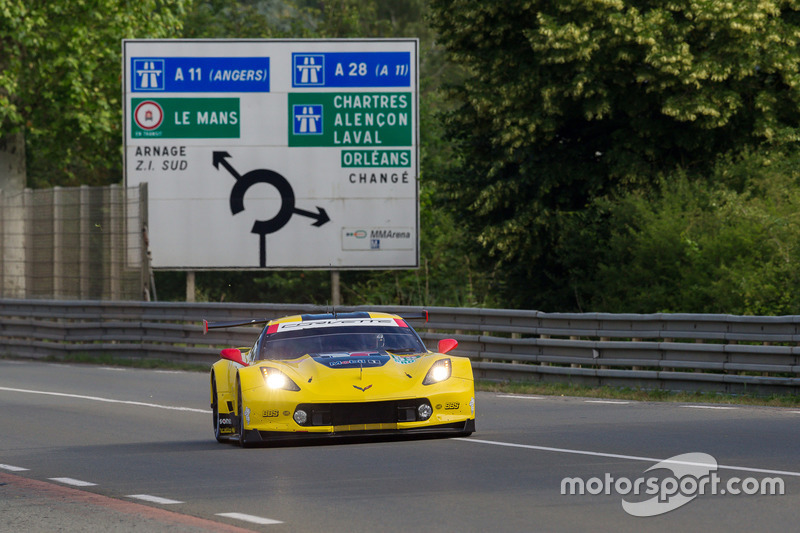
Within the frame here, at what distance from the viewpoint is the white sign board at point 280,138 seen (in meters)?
29.1

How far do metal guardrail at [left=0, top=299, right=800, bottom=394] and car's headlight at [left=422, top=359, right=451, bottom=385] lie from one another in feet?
19.0

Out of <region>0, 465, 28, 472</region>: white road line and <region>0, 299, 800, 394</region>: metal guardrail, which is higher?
<region>0, 299, 800, 394</region>: metal guardrail

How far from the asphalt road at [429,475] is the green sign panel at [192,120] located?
1339cm

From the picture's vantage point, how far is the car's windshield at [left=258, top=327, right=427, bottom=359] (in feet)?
42.8

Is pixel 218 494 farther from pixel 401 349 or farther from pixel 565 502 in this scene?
pixel 401 349

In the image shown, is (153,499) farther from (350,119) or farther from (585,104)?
(350,119)

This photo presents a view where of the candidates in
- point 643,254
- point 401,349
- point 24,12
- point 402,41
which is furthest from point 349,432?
point 24,12

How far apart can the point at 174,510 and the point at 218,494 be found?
27.6 inches

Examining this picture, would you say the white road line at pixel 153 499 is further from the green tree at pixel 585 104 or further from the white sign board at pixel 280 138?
the white sign board at pixel 280 138

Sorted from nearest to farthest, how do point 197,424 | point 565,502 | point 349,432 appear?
point 565,502, point 349,432, point 197,424

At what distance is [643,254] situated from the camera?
23.3 metres

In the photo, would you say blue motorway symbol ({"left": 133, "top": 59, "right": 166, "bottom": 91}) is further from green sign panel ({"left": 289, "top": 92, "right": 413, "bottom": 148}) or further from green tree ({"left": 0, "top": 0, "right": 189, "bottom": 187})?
green tree ({"left": 0, "top": 0, "right": 189, "bottom": 187})

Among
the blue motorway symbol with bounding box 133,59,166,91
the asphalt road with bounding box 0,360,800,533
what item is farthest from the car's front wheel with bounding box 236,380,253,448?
the blue motorway symbol with bounding box 133,59,166,91

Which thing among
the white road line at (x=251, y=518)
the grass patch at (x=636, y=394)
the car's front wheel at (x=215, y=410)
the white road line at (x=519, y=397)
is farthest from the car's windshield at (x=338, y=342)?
the grass patch at (x=636, y=394)
